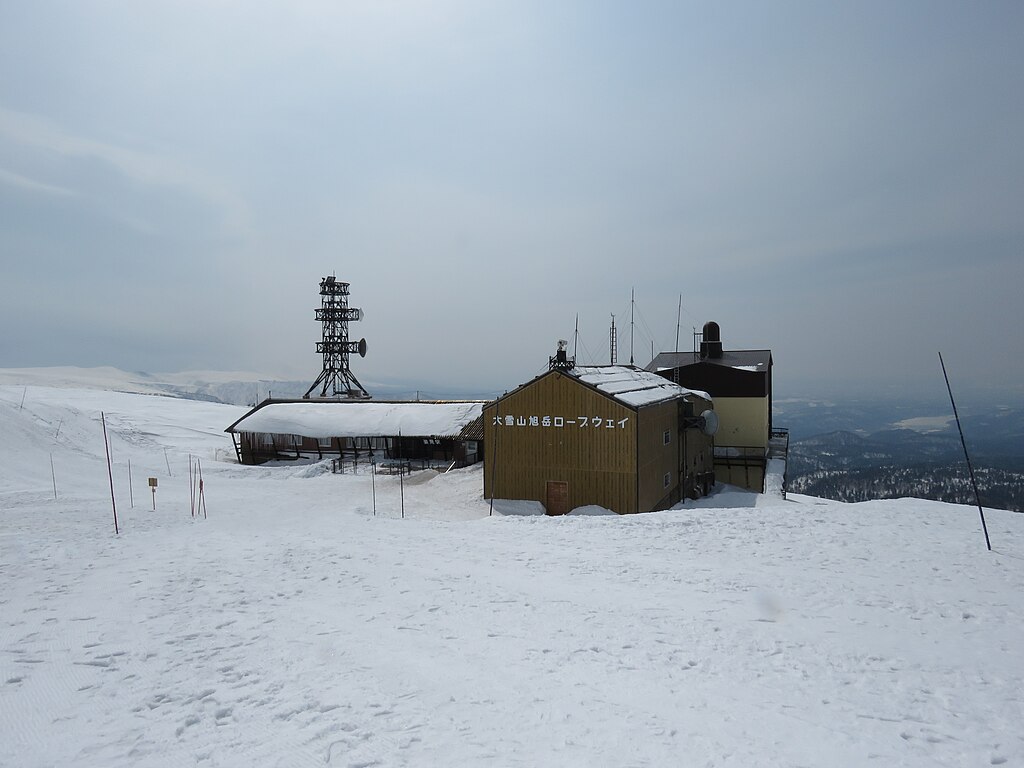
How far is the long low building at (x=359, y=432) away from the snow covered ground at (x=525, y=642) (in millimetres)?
22209

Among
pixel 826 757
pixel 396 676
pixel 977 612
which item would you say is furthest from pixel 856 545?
pixel 396 676

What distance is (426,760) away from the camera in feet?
18.5

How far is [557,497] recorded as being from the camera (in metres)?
25.4

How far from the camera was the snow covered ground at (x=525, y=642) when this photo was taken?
6.06m

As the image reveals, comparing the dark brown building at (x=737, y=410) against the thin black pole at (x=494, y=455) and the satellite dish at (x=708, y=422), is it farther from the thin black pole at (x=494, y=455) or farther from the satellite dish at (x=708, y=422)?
the thin black pole at (x=494, y=455)

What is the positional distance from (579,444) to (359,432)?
20724 mm

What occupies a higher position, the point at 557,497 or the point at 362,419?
the point at 362,419

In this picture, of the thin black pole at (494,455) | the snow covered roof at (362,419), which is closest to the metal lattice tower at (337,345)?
the snow covered roof at (362,419)

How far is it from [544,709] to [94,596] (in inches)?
364

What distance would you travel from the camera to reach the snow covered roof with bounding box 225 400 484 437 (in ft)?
130

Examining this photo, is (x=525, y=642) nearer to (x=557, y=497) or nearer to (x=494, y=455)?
(x=557, y=497)

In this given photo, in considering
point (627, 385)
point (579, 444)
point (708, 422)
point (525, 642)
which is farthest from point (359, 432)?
point (525, 642)

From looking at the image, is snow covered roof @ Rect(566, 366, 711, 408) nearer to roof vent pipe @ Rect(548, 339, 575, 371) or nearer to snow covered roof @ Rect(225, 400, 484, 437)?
roof vent pipe @ Rect(548, 339, 575, 371)

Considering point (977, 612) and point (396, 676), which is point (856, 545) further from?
point (396, 676)
